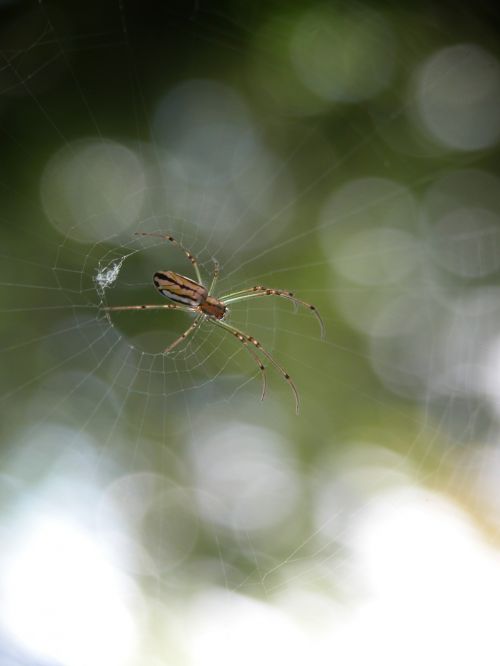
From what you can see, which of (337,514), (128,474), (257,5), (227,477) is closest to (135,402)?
(128,474)

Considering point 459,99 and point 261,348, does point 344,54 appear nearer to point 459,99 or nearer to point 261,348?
point 459,99

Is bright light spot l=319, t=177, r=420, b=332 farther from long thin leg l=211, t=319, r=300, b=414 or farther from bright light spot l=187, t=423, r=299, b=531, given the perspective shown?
bright light spot l=187, t=423, r=299, b=531

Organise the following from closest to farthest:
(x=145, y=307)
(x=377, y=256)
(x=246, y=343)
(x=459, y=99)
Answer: (x=145, y=307) < (x=459, y=99) < (x=246, y=343) < (x=377, y=256)

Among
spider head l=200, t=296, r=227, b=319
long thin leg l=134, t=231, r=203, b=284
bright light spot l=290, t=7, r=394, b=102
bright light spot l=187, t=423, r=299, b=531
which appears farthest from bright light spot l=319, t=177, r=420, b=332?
bright light spot l=187, t=423, r=299, b=531

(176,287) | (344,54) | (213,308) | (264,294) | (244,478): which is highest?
(344,54)

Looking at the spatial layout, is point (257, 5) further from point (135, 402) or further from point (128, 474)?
point (128, 474)

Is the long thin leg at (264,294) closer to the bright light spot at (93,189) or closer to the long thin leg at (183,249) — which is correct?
the long thin leg at (183,249)

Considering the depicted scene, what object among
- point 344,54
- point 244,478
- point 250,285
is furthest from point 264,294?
point 344,54
